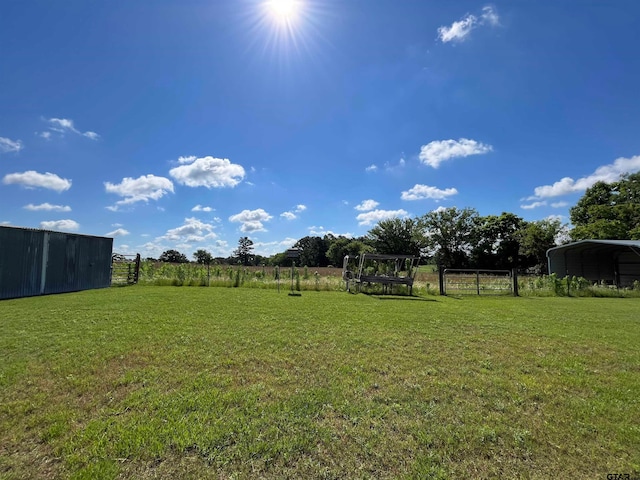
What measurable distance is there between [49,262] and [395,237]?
165ft

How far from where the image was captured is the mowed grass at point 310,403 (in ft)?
7.06

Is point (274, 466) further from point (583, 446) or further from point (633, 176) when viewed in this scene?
point (633, 176)

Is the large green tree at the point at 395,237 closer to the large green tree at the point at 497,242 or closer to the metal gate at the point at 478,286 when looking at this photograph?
the large green tree at the point at 497,242

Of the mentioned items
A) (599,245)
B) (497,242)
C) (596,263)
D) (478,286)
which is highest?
(497,242)

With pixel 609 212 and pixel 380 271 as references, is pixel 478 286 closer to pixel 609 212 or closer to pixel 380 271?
pixel 380 271

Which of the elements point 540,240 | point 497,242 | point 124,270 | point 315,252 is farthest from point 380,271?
point 315,252

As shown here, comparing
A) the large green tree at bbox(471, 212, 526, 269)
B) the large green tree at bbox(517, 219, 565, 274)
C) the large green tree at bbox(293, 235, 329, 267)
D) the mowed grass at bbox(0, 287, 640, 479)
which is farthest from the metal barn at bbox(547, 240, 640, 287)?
the large green tree at bbox(293, 235, 329, 267)

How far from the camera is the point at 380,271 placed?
1680 cm

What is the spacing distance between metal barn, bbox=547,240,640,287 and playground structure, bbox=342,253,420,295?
13.3 meters

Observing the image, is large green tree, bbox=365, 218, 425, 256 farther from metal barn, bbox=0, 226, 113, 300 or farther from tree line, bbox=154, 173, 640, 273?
metal barn, bbox=0, 226, 113, 300

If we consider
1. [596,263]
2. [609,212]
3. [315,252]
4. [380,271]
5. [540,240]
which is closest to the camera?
[380,271]

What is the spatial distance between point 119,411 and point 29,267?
41.2 ft

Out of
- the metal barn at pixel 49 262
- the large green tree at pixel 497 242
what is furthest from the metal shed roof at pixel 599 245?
the metal barn at pixel 49 262

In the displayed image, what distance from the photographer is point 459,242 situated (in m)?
49.3
